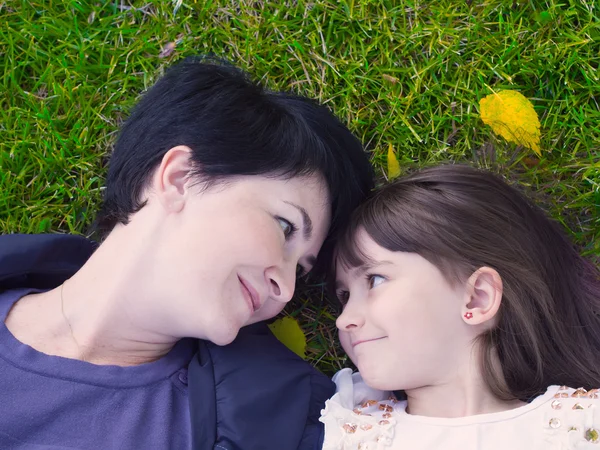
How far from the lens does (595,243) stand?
7.98ft

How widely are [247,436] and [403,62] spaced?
1530mm

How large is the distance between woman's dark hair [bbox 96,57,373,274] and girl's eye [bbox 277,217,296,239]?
14 cm

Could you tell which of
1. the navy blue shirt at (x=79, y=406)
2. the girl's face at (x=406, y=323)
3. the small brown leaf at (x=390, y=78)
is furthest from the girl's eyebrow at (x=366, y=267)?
the small brown leaf at (x=390, y=78)

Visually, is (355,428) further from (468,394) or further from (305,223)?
(305,223)

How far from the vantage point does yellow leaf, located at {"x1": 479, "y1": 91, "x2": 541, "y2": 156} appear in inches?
95.1

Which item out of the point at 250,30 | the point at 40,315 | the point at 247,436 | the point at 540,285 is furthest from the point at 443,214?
the point at 40,315

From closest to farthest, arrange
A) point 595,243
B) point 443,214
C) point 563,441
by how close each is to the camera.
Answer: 1. point 563,441
2. point 443,214
3. point 595,243

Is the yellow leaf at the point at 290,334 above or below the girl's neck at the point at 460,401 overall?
below

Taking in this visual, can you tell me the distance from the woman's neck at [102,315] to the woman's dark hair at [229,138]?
0.60 feet

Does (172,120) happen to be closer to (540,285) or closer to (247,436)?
(247,436)

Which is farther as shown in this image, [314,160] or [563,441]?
[314,160]

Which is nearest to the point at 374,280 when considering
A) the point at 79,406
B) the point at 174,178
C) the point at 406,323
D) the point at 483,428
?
the point at 406,323

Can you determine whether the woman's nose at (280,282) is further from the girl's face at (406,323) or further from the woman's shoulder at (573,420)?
the woman's shoulder at (573,420)

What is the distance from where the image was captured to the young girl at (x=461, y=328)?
6.31 feet
